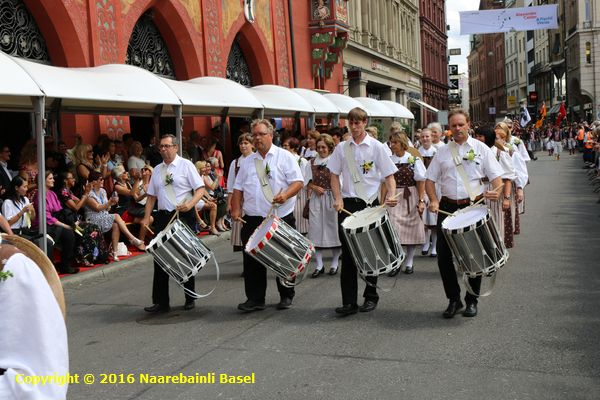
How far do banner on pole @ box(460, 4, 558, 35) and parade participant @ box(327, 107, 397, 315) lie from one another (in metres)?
35.7

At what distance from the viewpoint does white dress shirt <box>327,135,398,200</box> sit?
765 cm

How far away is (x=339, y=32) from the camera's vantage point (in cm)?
2916

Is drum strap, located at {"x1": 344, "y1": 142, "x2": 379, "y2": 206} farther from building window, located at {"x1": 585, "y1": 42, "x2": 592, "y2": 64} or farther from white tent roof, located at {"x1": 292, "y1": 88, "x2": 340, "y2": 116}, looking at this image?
building window, located at {"x1": 585, "y1": 42, "x2": 592, "y2": 64}

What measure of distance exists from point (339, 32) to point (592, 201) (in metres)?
13.6

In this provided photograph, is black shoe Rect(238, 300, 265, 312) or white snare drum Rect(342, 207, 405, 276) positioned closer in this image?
white snare drum Rect(342, 207, 405, 276)

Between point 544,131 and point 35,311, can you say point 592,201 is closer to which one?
point 35,311

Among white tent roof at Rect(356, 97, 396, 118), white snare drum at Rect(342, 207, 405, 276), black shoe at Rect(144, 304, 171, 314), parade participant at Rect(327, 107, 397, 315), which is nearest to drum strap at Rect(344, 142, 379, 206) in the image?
parade participant at Rect(327, 107, 397, 315)

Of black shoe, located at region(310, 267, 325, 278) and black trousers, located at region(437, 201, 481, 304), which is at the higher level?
black trousers, located at region(437, 201, 481, 304)

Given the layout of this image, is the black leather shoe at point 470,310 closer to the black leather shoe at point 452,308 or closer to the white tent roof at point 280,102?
the black leather shoe at point 452,308

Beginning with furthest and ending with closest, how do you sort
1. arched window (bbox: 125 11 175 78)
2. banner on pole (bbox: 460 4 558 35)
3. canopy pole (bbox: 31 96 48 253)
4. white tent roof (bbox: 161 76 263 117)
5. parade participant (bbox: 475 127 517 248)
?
banner on pole (bbox: 460 4 558 35), arched window (bbox: 125 11 175 78), white tent roof (bbox: 161 76 263 117), canopy pole (bbox: 31 96 48 253), parade participant (bbox: 475 127 517 248)

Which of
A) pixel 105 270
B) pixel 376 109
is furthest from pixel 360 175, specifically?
pixel 376 109

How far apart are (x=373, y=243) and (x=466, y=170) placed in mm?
1148

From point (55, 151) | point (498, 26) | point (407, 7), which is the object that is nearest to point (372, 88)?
point (498, 26)

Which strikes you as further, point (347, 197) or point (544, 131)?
point (544, 131)
